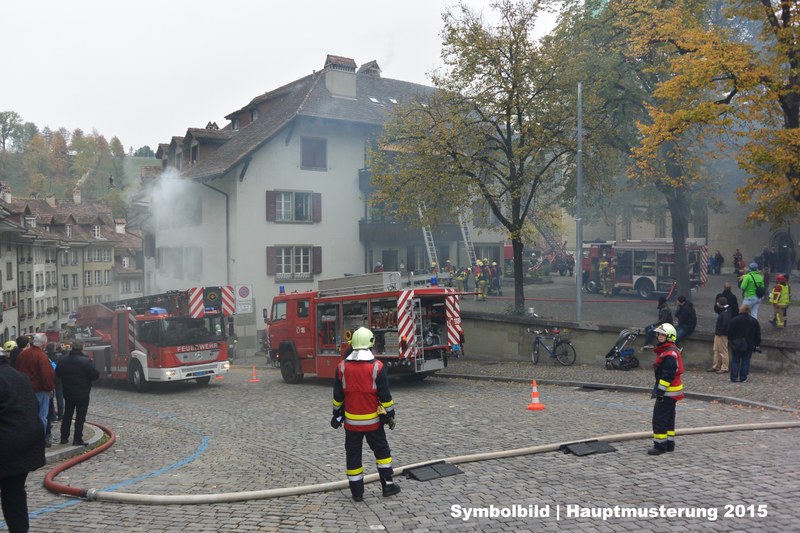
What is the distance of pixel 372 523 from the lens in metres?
6.87

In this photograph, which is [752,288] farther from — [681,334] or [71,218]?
[71,218]

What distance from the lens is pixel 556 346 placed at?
20328 millimetres

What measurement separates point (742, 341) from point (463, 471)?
354 inches

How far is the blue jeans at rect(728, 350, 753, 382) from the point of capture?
1509 centimetres

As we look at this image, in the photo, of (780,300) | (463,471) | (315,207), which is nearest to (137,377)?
(463,471)

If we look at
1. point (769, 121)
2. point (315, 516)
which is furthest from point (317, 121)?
point (315, 516)

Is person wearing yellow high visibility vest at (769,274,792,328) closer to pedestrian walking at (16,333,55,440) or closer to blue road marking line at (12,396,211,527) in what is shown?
Result: blue road marking line at (12,396,211,527)

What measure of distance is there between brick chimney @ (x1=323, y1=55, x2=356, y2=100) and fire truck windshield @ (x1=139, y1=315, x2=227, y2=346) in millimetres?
19525

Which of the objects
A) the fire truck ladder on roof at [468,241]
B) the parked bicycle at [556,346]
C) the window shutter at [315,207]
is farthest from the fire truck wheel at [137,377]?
the fire truck ladder on roof at [468,241]

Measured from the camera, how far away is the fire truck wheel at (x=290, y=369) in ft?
67.4

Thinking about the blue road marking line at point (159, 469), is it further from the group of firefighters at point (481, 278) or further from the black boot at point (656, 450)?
the group of firefighters at point (481, 278)

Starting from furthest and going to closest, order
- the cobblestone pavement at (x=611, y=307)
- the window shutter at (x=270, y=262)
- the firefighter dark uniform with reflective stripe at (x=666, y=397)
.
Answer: the window shutter at (x=270, y=262) < the cobblestone pavement at (x=611, y=307) < the firefighter dark uniform with reflective stripe at (x=666, y=397)

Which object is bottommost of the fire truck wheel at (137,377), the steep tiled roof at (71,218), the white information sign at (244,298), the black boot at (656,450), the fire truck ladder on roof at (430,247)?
the fire truck wheel at (137,377)

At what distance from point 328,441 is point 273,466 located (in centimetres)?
171
